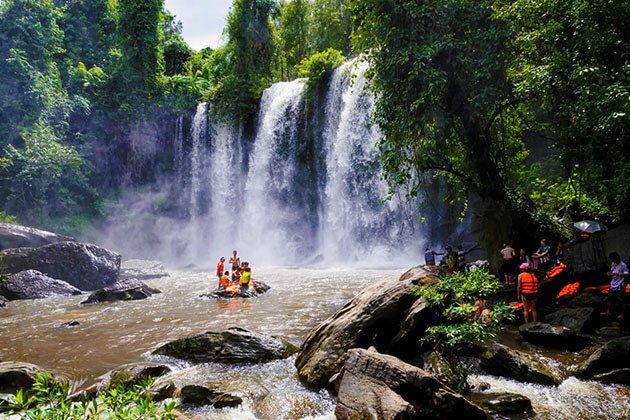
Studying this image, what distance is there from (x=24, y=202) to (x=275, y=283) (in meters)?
19.3


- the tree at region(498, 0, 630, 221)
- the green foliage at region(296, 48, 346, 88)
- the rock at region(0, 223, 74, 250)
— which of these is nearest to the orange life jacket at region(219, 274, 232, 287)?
the tree at region(498, 0, 630, 221)

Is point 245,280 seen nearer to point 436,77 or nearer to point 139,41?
point 436,77

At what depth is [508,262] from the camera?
11461mm

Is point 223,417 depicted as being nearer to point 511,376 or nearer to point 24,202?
point 511,376

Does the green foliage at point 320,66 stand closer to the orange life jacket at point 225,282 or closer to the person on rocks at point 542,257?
the orange life jacket at point 225,282

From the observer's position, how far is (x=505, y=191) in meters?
11.6

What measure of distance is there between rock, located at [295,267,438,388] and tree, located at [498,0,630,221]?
13.1 ft

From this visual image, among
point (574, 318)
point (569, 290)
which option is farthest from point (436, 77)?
point (574, 318)

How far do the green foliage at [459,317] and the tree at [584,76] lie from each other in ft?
10.1

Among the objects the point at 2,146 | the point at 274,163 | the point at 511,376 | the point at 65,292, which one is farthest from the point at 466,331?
the point at 2,146

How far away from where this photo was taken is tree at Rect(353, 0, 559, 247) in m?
9.88

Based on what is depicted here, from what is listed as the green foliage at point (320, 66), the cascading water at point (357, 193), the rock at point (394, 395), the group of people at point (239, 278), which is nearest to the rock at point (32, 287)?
the group of people at point (239, 278)

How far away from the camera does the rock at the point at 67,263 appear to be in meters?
17.4

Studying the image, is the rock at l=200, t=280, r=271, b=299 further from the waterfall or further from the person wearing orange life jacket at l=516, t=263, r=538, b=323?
the waterfall
